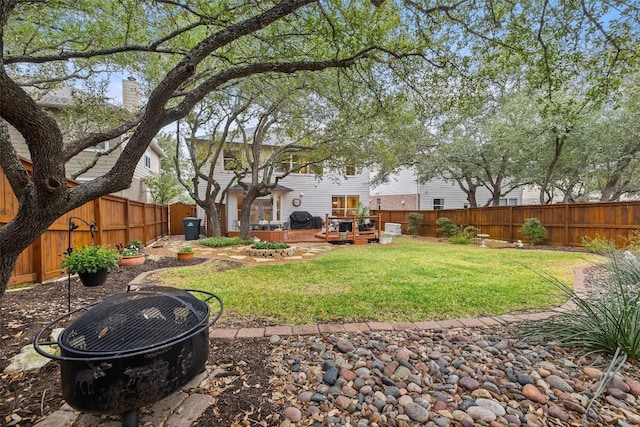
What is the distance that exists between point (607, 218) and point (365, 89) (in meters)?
9.50

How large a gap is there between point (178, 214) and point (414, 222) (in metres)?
14.5

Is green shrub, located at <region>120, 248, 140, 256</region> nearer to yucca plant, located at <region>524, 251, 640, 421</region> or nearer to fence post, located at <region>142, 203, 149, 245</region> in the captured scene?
fence post, located at <region>142, 203, 149, 245</region>

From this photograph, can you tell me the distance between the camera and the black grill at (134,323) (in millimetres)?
1564

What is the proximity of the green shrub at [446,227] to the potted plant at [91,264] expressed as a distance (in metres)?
13.7

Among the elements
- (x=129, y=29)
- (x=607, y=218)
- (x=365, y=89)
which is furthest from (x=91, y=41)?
(x=607, y=218)

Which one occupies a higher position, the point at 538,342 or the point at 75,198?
the point at 75,198

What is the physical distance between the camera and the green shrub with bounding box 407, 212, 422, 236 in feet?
53.4

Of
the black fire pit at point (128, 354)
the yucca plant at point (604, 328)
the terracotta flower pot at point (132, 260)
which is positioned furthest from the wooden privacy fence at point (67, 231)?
the yucca plant at point (604, 328)

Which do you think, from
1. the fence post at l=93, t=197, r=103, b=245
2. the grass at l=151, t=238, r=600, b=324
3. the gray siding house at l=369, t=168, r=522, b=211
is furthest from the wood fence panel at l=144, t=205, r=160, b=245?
the gray siding house at l=369, t=168, r=522, b=211

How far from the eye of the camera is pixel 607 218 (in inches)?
355

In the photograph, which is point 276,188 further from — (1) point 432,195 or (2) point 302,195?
(1) point 432,195

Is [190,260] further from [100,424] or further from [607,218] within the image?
[607,218]

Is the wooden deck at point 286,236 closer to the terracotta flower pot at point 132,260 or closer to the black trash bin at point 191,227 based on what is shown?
the black trash bin at point 191,227

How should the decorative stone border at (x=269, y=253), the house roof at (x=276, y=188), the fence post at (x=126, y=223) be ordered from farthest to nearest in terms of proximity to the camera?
the house roof at (x=276, y=188), the decorative stone border at (x=269, y=253), the fence post at (x=126, y=223)
